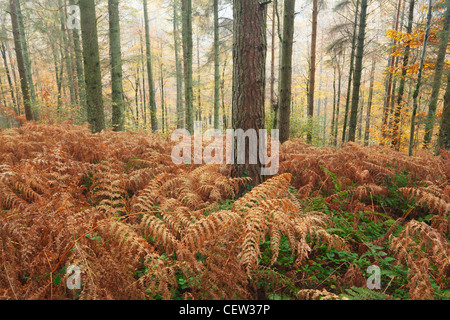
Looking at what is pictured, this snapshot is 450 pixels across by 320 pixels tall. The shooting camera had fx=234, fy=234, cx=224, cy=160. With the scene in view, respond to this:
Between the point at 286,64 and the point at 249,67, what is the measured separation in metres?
3.96

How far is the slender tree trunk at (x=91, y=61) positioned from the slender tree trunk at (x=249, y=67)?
14.5 feet

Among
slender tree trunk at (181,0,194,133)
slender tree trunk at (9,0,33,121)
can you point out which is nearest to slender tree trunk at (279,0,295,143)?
slender tree trunk at (181,0,194,133)

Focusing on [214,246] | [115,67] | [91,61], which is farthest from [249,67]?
[115,67]

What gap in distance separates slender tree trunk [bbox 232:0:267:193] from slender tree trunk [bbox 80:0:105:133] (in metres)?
4.42

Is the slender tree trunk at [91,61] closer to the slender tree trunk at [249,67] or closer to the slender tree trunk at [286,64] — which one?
the slender tree trunk at [249,67]

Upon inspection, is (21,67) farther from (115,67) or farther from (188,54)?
(188,54)

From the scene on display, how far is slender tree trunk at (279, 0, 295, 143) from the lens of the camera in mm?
6630

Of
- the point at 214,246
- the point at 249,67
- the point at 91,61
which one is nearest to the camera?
the point at 214,246

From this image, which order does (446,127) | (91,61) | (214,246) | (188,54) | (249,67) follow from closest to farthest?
1. (214,246)
2. (249,67)
3. (91,61)
4. (446,127)
5. (188,54)

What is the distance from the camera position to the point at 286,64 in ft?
22.6

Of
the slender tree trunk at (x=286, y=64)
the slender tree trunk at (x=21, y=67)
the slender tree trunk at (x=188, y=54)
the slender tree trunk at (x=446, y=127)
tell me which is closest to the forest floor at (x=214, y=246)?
the slender tree trunk at (x=446, y=127)

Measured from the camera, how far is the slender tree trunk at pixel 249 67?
3.39 meters

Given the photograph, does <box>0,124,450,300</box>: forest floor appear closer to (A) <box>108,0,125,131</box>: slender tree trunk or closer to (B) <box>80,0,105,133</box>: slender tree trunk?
(B) <box>80,0,105,133</box>: slender tree trunk
